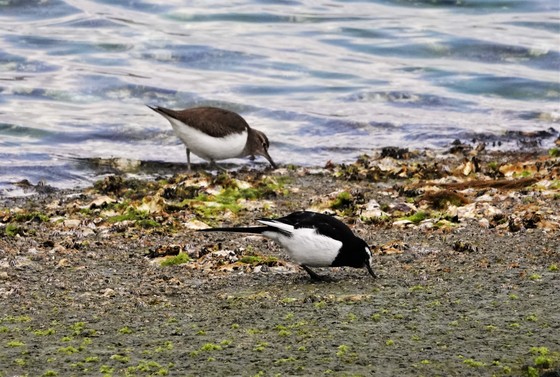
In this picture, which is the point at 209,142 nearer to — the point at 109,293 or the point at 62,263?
the point at 62,263

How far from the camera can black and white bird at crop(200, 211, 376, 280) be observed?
7.14 meters

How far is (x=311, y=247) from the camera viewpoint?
23.4ft

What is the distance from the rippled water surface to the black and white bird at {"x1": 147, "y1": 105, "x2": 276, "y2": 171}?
1.30m

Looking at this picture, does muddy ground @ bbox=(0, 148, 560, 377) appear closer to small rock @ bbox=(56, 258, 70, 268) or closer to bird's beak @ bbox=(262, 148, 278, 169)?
small rock @ bbox=(56, 258, 70, 268)

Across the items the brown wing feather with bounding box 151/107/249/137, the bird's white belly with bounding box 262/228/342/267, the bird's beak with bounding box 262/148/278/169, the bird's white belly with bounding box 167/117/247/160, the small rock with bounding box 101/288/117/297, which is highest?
the bird's white belly with bounding box 262/228/342/267

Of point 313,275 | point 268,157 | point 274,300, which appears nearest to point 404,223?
point 313,275

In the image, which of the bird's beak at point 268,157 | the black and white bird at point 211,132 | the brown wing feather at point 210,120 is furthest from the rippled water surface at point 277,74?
the brown wing feather at point 210,120

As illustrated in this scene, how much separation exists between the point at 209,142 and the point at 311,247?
6.87m

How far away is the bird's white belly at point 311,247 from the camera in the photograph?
7141mm

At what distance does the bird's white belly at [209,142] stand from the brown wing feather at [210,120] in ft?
0.20

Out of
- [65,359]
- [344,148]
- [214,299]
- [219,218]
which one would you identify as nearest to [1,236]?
[219,218]

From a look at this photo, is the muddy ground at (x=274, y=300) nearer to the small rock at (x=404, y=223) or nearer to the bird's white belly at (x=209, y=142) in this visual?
the small rock at (x=404, y=223)

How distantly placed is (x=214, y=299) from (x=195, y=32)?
16.7m

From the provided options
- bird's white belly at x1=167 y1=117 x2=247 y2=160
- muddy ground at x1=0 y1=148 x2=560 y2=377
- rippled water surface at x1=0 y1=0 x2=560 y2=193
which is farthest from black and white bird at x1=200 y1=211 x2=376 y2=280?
rippled water surface at x1=0 y1=0 x2=560 y2=193
